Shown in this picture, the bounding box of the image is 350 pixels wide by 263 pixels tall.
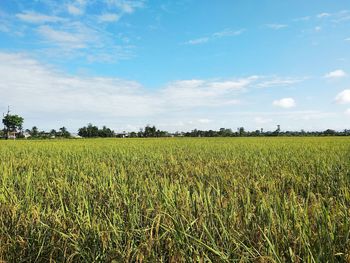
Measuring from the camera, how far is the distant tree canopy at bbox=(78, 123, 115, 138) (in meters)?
82.2

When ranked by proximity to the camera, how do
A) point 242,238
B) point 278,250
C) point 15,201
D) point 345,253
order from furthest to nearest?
1. point 15,201
2. point 242,238
3. point 278,250
4. point 345,253

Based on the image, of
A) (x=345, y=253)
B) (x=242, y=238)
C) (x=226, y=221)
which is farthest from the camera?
(x=226, y=221)

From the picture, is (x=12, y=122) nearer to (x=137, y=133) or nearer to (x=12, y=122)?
(x=12, y=122)

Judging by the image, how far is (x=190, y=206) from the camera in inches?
115

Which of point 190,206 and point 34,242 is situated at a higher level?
point 190,206

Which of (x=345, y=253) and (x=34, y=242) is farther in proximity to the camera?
(x=34, y=242)

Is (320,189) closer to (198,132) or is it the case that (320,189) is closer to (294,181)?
(294,181)

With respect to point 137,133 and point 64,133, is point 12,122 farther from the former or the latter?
point 137,133

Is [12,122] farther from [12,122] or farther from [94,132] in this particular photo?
[94,132]

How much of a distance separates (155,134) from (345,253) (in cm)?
7325

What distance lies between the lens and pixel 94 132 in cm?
8325

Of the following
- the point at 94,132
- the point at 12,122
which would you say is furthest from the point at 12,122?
the point at 94,132

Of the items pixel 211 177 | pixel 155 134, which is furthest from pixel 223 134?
pixel 211 177

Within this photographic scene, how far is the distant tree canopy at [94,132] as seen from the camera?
82.2 m
